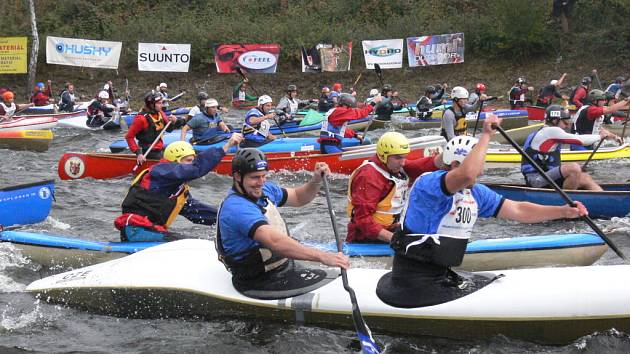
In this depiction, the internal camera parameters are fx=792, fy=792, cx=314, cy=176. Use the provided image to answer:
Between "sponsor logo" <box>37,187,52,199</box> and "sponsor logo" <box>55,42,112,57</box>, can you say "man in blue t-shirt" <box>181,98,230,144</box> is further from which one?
"sponsor logo" <box>55,42,112,57</box>

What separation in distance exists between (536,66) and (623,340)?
25.7 meters

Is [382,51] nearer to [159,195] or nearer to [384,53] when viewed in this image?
[384,53]

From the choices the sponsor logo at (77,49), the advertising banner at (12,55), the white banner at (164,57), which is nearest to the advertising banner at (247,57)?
the white banner at (164,57)

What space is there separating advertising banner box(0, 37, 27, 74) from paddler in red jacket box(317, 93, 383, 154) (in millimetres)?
19683

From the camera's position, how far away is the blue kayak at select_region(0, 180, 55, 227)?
906 cm

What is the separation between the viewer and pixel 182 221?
A: 35.0 ft

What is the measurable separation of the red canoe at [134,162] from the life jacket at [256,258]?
7.55 meters

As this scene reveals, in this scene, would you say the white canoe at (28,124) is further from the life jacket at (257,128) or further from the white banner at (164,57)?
the white banner at (164,57)

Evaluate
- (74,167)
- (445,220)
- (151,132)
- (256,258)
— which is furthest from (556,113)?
(74,167)

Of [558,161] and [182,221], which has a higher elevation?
[558,161]

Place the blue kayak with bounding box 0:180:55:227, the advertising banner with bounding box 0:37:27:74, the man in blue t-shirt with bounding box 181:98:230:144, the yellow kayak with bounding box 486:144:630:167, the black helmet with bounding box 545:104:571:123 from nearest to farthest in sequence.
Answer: the blue kayak with bounding box 0:180:55:227 < the black helmet with bounding box 545:104:571:123 < the yellow kayak with bounding box 486:144:630:167 < the man in blue t-shirt with bounding box 181:98:230:144 < the advertising banner with bounding box 0:37:27:74

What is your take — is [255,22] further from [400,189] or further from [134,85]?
[400,189]

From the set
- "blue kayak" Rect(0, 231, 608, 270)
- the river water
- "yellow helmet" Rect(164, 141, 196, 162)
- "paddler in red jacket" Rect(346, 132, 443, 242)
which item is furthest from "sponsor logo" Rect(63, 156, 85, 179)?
"paddler in red jacket" Rect(346, 132, 443, 242)

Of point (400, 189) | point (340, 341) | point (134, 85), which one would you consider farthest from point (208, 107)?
point (134, 85)
